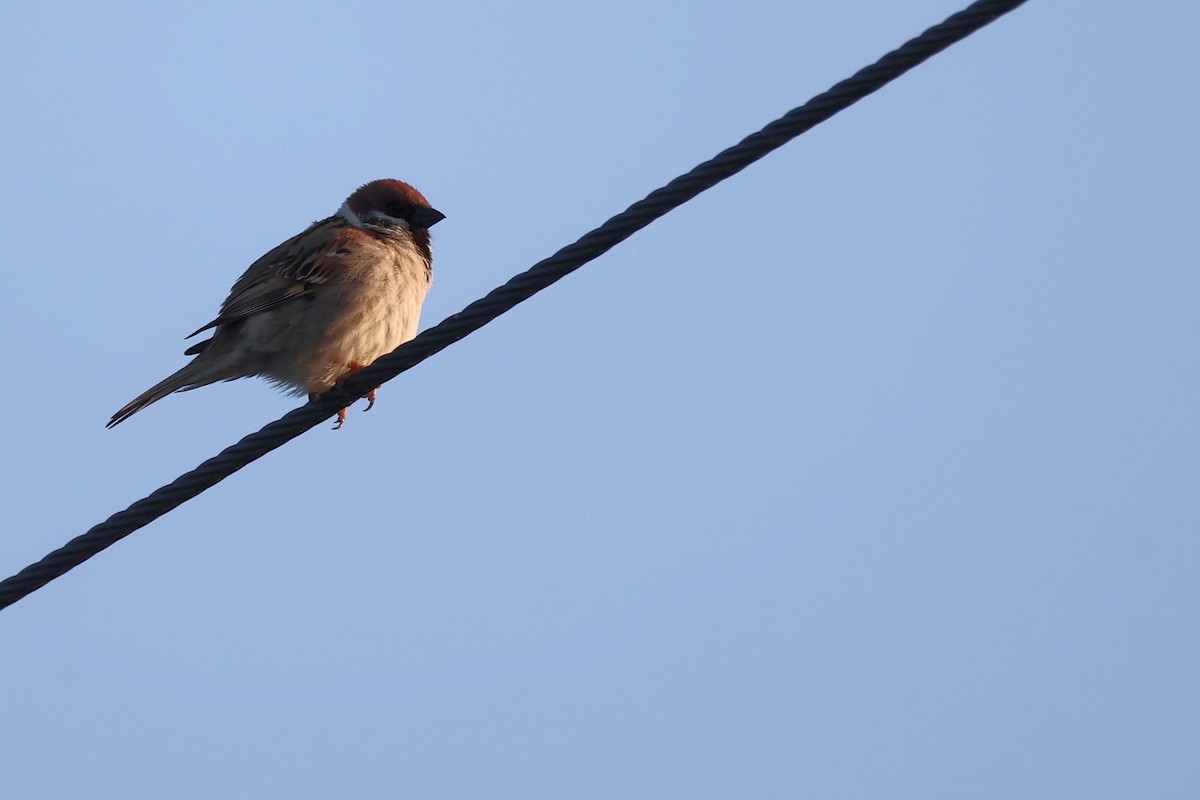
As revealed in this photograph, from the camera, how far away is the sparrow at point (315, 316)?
5.88 metres

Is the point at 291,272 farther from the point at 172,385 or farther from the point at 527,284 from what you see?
the point at 527,284

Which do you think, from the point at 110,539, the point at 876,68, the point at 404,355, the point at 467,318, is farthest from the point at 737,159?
the point at 110,539

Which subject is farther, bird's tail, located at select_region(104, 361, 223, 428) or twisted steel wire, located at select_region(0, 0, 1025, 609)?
bird's tail, located at select_region(104, 361, 223, 428)

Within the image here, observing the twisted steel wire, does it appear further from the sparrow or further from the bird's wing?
the bird's wing

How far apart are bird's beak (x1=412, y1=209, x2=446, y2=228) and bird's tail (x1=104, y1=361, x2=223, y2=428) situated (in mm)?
1231

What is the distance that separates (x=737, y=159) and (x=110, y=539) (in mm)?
1905

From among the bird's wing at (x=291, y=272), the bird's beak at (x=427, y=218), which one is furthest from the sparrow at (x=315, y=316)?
the bird's beak at (x=427, y=218)

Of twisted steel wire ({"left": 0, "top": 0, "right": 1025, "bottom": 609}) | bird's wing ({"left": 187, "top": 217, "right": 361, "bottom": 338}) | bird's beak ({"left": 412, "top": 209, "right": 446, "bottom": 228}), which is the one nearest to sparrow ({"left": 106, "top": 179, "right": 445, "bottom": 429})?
bird's wing ({"left": 187, "top": 217, "right": 361, "bottom": 338})

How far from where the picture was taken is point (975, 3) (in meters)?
2.94

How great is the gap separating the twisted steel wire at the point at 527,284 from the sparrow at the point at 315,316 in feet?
4.79

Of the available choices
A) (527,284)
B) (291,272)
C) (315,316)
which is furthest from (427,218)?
(527,284)

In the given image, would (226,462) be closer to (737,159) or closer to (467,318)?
(467,318)

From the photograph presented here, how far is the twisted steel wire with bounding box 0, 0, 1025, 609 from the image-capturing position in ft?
9.93

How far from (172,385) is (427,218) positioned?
151 centimetres
